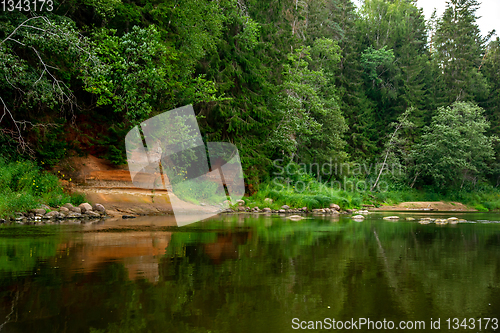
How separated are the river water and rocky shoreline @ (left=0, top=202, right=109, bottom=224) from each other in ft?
14.3

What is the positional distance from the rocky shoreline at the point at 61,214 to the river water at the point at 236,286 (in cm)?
436

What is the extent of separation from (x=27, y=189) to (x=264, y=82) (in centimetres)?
1563

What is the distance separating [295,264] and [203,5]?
1529 centimetres

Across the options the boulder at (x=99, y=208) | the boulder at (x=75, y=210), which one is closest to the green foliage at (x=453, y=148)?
the boulder at (x=99, y=208)

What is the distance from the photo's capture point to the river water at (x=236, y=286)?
2760mm

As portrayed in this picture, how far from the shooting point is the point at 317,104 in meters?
28.2

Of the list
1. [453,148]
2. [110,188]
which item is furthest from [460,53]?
[110,188]

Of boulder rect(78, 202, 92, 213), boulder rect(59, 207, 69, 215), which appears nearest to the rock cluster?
boulder rect(78, 202, 92, 213)

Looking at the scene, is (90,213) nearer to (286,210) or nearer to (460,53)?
(286,210)

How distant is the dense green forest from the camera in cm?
1330

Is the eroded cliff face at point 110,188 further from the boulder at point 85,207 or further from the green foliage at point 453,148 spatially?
the green foliage at point 453,148

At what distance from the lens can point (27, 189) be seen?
38.7 ft

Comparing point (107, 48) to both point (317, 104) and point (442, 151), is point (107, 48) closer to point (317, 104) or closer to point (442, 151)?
point (317, 104)

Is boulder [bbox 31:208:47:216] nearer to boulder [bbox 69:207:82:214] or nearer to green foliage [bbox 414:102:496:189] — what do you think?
boulder [bbox 69:207:82:214]
